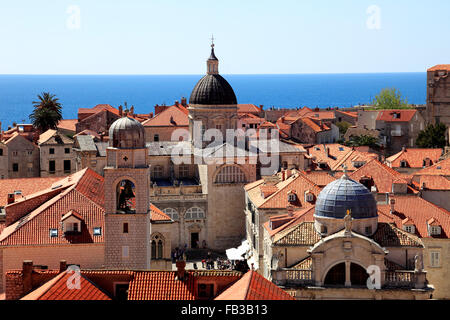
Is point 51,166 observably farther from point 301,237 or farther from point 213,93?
point 301,237

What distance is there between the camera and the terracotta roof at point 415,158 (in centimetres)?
7562

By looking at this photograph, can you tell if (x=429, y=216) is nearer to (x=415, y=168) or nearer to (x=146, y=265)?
(x=146, y=265)

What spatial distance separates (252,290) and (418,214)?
26.3 meters

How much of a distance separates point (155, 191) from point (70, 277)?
3496 centimetres

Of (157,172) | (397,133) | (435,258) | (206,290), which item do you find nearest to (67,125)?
(157,172)

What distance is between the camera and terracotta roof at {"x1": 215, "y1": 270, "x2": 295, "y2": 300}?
2497 centimetres

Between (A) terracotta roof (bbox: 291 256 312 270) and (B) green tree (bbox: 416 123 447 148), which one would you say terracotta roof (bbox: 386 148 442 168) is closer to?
(B) green tree (bbox: 416 123 447 148)

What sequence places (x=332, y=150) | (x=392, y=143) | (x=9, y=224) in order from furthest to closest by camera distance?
1. (x=392, y=143)
2. (x=332, y=150)
3. (x=9, y=224)

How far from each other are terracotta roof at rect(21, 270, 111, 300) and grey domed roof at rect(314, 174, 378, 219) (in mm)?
14704

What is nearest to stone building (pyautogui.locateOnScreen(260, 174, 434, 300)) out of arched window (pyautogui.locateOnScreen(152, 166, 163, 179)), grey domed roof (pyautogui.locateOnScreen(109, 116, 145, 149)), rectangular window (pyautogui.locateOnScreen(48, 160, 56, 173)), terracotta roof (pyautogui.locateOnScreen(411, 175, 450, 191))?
grey domed roof (pyautogui.locateOnScreen(109, 116, 145, 149))

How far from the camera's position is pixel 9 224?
4181 centimetres

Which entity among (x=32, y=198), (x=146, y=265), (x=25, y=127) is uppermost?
(x=25, y=127)

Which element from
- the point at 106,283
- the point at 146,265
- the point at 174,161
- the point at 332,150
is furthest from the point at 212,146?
the point at 106,283

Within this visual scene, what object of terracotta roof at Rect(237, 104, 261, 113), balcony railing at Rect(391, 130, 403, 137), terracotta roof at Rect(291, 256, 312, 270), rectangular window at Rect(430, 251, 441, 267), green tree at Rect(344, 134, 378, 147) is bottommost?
rectangular window at Rect(430, 251, 441, 267)
